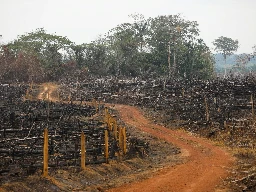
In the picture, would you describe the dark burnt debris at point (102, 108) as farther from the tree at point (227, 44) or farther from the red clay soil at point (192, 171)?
the tree at point (227, 44)

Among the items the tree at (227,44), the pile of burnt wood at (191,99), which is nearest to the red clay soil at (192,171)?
the pile of burnt wood at (191,99)

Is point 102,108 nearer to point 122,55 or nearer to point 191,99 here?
point 191,99

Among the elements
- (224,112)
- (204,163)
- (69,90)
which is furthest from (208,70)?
(204,163)

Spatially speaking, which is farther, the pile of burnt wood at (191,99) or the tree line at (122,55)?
the tree line at (122,55)

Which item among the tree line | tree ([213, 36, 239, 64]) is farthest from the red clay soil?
tree ([213, 36, 239, 64])

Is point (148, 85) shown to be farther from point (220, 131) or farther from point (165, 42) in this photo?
point (165, 42)

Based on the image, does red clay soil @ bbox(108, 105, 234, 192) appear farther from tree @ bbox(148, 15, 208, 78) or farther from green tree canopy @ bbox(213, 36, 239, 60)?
green tree canopy @ bbox(213, 36, 239, 60)

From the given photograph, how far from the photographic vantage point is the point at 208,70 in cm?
5225

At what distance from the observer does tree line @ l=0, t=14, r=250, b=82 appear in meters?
49.4

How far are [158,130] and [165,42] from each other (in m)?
32.7

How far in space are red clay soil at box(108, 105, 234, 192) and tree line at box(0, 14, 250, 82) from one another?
30.5m

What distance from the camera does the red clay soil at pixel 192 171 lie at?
31.9ft

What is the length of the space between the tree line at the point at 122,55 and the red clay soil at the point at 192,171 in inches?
1202

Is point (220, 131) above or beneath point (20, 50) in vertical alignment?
beneath
